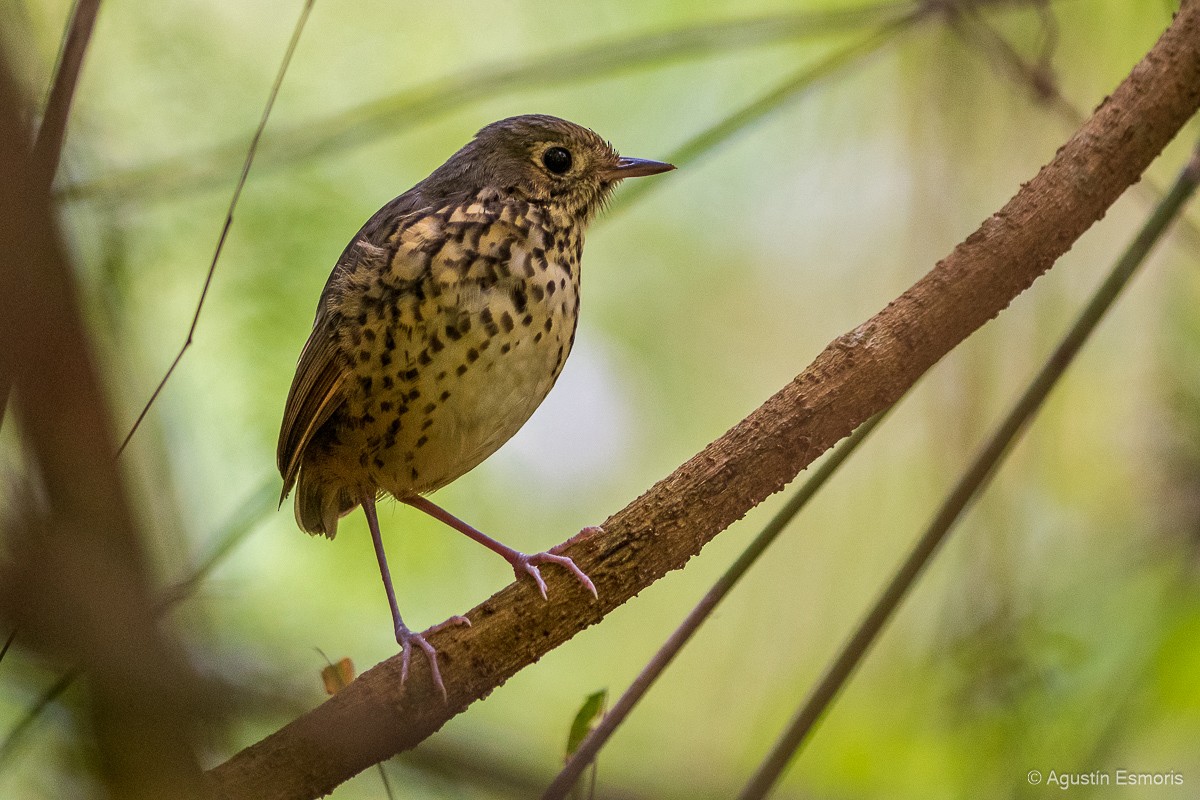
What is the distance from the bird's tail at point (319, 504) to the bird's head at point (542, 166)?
90 centimetres

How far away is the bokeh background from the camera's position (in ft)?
11.8

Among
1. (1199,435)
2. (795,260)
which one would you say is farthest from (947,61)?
(1199,435)

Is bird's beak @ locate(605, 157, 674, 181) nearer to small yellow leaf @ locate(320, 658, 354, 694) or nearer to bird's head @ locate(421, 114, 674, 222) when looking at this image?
bird's head @ locate(421, 114, 674, 222)

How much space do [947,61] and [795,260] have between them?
1.18 metres

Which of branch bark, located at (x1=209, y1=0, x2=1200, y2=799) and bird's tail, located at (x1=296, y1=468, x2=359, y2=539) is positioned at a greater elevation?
bird's tail, located at (x1=296, y1=468, x2=359, y2=539)

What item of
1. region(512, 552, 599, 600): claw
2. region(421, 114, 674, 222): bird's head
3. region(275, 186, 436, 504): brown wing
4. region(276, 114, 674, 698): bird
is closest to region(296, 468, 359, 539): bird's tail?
region(276, 114, 674, 698): bird

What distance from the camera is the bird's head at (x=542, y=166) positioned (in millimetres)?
3398

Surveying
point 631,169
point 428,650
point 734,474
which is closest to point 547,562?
point 428,650

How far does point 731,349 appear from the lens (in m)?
5.58

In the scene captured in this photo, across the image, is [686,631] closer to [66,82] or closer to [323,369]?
[323,369]

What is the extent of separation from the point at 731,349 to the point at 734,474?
3.16 metres

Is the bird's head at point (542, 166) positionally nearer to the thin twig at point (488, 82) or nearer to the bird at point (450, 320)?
the bird at point (450, 320)

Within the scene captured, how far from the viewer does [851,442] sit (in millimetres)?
2539

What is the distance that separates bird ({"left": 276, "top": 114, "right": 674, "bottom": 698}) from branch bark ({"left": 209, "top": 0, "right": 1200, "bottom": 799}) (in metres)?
0.30
